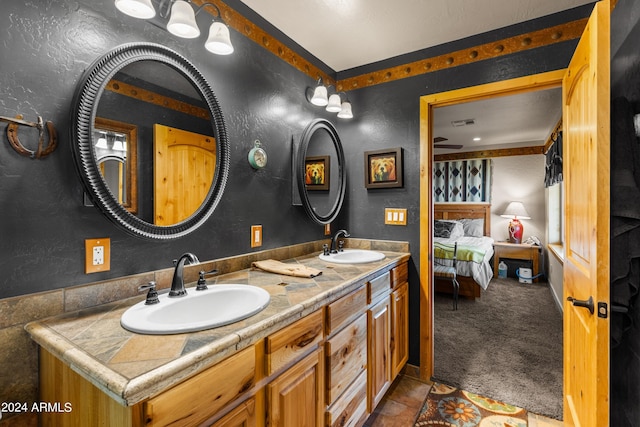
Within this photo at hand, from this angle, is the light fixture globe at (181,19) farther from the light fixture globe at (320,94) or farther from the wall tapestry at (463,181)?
the wall tapestry at (463,181)

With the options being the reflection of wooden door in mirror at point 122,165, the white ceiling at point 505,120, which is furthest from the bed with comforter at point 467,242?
the reflection of wooden door in mirror at point 122,165

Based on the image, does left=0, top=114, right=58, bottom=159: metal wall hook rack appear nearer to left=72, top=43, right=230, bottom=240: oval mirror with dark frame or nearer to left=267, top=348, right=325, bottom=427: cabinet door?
left=72, top=43, right=230, bottom=240: oval mirror with dark frame

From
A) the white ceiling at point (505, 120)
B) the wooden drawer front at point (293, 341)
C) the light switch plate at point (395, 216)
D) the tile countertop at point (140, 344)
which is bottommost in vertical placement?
the wooden drawer front at point (293, 341)

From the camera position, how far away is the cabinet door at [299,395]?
103 cm

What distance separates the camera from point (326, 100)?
2107 mm

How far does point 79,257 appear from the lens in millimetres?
1079

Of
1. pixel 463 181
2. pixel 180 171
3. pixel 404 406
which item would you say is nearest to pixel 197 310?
pixel 180 171

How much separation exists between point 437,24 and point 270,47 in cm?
110

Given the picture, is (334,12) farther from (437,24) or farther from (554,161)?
(554,161)

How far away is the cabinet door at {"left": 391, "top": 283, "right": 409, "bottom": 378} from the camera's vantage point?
2.03 meters

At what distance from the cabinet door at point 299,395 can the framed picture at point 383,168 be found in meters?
1.47

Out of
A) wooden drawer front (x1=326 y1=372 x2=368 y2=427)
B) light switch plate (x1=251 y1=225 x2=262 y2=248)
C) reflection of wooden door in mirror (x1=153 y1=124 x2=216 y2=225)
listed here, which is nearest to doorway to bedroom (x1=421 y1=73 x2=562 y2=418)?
wooden drawer front (x1=326 y1=372 x2=368 y2=427)

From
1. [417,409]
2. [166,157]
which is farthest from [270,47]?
[417,409]

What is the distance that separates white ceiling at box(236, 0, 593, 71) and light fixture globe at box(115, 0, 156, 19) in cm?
82
